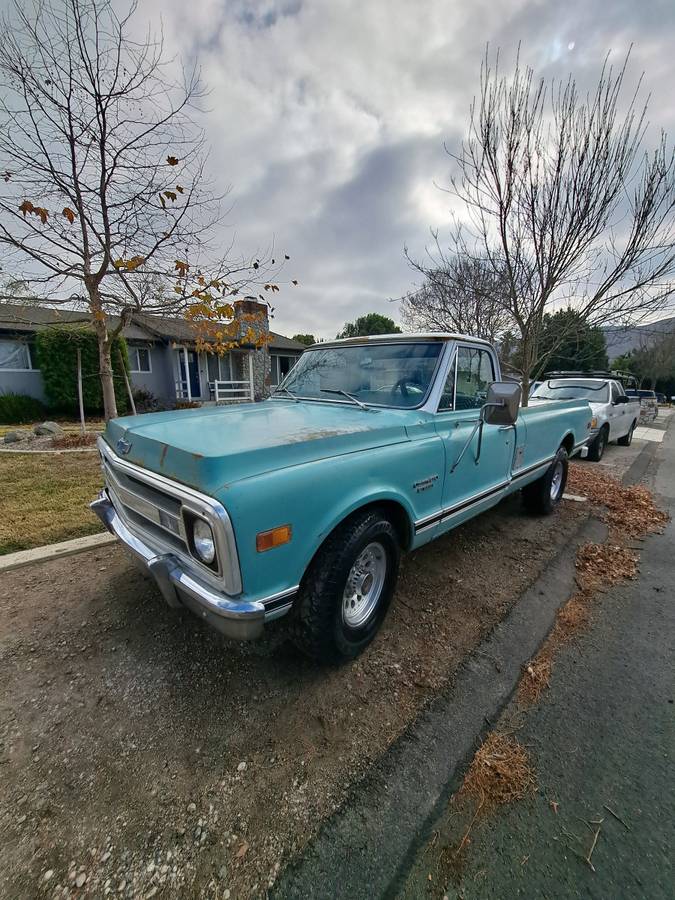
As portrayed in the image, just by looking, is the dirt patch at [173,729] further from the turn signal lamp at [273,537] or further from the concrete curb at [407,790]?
the turn signal lamp at [273,537]

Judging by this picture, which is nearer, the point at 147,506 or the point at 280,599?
the point at 280,599

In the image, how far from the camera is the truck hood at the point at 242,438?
69.3 inches

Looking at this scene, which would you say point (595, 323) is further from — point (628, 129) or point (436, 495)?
point (436, 495)

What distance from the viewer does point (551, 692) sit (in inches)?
87.4

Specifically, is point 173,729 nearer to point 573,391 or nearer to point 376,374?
point 376,374

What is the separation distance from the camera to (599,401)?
9234 millimetres

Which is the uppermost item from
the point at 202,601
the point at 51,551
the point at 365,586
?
the point at 202,601

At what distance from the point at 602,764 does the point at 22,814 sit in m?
2.60

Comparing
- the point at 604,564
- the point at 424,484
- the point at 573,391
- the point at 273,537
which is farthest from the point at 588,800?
the point at 573,391

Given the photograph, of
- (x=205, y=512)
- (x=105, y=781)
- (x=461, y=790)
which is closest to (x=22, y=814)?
(x=105, y=781)

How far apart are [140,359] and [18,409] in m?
5.55

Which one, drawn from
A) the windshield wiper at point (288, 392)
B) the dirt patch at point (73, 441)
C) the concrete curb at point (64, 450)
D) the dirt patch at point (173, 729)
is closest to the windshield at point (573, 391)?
the windshield wiper at point (288, 392)

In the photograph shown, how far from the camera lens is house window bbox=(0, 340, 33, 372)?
1355 centimetres

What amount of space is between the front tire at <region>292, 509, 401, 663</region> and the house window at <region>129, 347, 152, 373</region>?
17.6 metres
